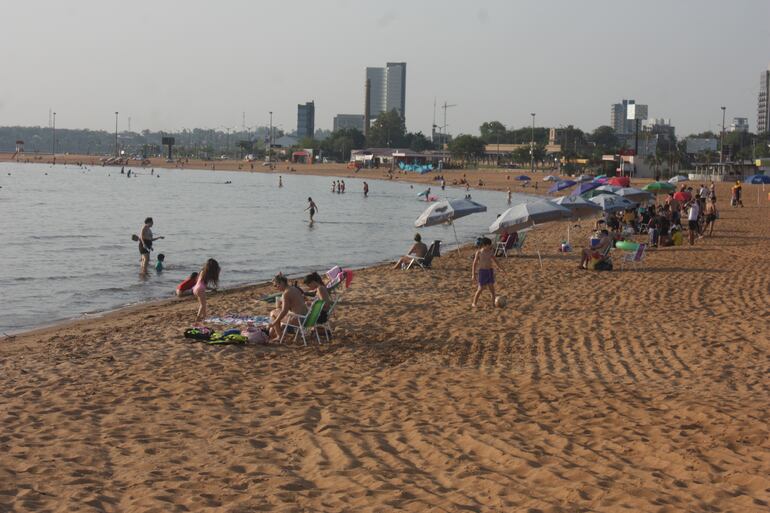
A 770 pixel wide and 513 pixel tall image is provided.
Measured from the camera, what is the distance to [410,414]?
25.9ft

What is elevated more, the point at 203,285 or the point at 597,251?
the point at 597,251

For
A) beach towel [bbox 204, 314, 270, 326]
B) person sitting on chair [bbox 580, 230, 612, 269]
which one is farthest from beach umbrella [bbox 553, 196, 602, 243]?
beach towel [bbox 204, 314, 270, 326]

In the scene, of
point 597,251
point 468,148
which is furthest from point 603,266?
point 468,148

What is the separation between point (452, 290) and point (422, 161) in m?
129

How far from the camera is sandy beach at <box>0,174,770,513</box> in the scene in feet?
19.7

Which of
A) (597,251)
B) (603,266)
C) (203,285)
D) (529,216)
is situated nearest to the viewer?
(203,285)

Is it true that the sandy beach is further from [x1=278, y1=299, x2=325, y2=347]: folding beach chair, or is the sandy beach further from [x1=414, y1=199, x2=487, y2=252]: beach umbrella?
[x1=414, y1=199, x2=487, y2=252]: beach umbrella

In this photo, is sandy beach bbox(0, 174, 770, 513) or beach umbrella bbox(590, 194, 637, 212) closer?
sandy beach bbox(0, 174, 770, 513)

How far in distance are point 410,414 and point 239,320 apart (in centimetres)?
576

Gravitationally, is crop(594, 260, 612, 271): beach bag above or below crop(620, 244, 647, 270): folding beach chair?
below

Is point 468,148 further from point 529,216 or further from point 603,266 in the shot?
point 529,216

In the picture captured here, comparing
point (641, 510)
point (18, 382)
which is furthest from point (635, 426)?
point (18, 382)

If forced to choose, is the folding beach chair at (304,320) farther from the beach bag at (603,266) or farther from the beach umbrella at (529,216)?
the beach bag at (603,266)

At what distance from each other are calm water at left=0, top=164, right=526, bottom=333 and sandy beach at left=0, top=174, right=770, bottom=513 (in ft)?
17.1
